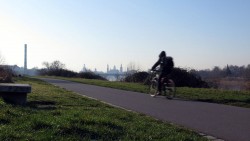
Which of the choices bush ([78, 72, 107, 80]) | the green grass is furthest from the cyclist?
bush ([78, 72, 107, 80])

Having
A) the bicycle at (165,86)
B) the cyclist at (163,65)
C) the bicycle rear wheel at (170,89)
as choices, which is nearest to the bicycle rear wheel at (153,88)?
the bicycle at (165,86)

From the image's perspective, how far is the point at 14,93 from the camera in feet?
43.6

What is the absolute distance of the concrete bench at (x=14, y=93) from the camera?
42.8ft

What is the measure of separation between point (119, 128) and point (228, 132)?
237 cm

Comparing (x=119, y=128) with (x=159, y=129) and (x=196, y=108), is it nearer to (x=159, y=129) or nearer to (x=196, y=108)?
(x=159, y=129)

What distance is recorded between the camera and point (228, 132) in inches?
363

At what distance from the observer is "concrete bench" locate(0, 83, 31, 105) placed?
13039mm

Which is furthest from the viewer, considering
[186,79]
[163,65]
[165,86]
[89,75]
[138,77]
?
[89,75]

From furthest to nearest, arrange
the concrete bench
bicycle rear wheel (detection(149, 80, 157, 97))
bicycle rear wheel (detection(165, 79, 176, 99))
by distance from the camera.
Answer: bicycle rear wheel (detection(149, 80, 157, 97)), bicycle rear wheel (detection(165, 79, 176, 99)), the concrete bench

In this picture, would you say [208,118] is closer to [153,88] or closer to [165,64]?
[165,64]

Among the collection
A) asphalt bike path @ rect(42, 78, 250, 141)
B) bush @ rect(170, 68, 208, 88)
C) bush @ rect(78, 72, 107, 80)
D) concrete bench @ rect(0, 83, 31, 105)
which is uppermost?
bush @ rect(78, 72, 107, 80)

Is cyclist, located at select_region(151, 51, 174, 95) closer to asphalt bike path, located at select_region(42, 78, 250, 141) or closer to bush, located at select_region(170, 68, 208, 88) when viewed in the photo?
asphalt bike path, located at select_region(42, 78, 250, 141)

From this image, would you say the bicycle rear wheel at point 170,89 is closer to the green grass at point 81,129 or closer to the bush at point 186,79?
the green grass at point 81,129

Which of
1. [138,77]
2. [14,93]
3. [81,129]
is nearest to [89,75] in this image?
[138,77]
